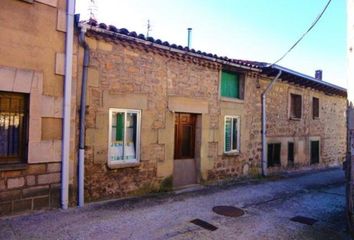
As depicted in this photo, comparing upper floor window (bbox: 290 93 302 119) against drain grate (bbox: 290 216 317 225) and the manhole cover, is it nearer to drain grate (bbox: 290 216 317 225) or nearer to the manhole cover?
drain grate (bbox: 290 216 317 225)

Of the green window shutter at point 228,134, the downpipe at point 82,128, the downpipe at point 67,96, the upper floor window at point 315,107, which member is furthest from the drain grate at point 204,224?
the upper floor window at point 315,107

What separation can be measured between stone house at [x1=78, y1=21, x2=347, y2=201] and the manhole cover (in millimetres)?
1759

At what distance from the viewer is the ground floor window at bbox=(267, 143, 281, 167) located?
11.2m

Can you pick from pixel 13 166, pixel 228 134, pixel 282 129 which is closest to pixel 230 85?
pixel 228 134

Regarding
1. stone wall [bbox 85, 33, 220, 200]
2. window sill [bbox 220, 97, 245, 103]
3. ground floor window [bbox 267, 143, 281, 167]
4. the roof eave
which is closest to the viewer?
the roof eave

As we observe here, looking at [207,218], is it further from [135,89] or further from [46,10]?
[46,10]

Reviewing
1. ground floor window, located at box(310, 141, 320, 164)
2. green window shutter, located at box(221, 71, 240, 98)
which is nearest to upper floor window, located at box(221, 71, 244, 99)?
green window shutter, located at box(221, 71, 240, 98)

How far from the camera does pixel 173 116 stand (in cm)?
789

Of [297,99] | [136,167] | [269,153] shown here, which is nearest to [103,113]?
[136,167]

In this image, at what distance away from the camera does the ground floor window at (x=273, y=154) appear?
11242mm

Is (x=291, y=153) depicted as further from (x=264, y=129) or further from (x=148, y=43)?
(x=148, y=43)

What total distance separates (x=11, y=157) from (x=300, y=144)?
11.1 metres

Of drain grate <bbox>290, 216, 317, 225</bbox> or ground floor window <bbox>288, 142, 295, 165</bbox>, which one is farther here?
ground floor window <bbox>288, 142, 295, 165</bbox>

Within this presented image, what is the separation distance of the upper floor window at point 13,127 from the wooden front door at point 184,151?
380 cm
